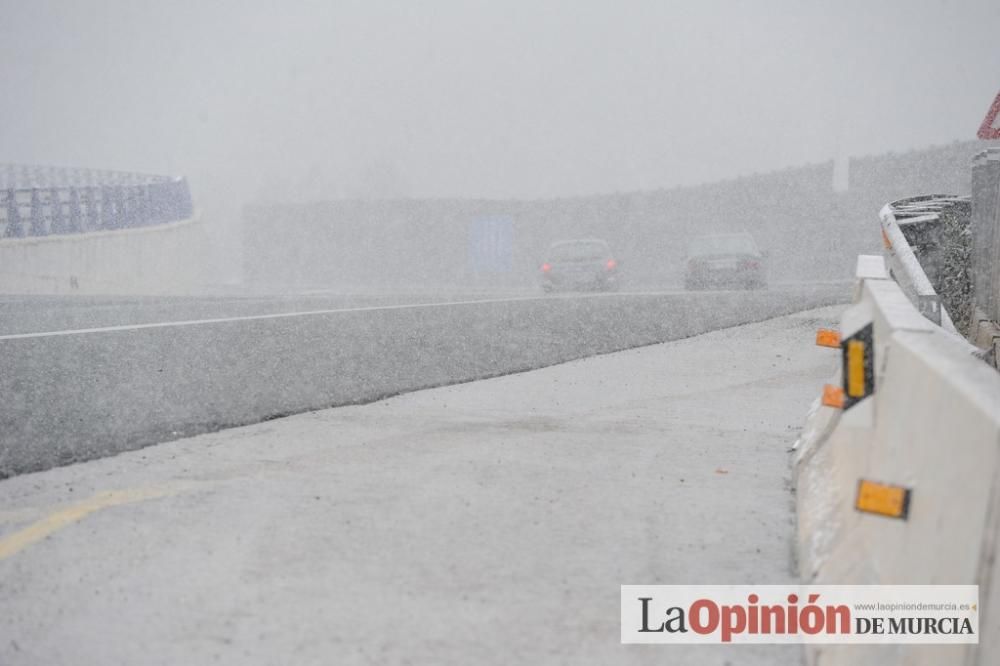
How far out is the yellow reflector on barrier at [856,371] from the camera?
344 cm

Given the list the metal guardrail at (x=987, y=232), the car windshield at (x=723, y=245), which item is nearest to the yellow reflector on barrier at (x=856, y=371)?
the metal guardrail at (x=987, y=232)

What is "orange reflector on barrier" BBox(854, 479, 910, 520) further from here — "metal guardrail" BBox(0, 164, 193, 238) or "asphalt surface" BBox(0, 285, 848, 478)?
"metal guardrail" BBox(0, 164, 193, 238)

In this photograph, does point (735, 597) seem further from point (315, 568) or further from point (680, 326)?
point (680, 326)

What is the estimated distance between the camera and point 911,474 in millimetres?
2574

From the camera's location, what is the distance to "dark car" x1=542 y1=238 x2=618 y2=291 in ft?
90.6

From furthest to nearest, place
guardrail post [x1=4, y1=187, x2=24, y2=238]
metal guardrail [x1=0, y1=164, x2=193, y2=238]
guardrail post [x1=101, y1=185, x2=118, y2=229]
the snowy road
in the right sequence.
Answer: guardrail post [x1=101, y1=185, x2=118, y2=229], metal guardrail [x1=0, y1=164, x2=193, y2=238], guardrail post [x1=4, y1=187, x2=24, y2=238], the snowy road

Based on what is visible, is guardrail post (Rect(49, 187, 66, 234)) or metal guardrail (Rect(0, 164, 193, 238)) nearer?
metal guardrail (Rect(0, 164, 193, 238))

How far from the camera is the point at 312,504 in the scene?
484cm

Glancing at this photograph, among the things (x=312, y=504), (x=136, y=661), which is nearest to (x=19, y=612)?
(x=136, y=661)

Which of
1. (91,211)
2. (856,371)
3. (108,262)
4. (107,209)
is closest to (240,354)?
(856,371)

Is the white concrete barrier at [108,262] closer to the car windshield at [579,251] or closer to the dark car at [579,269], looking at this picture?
the dark car at [579,269]
